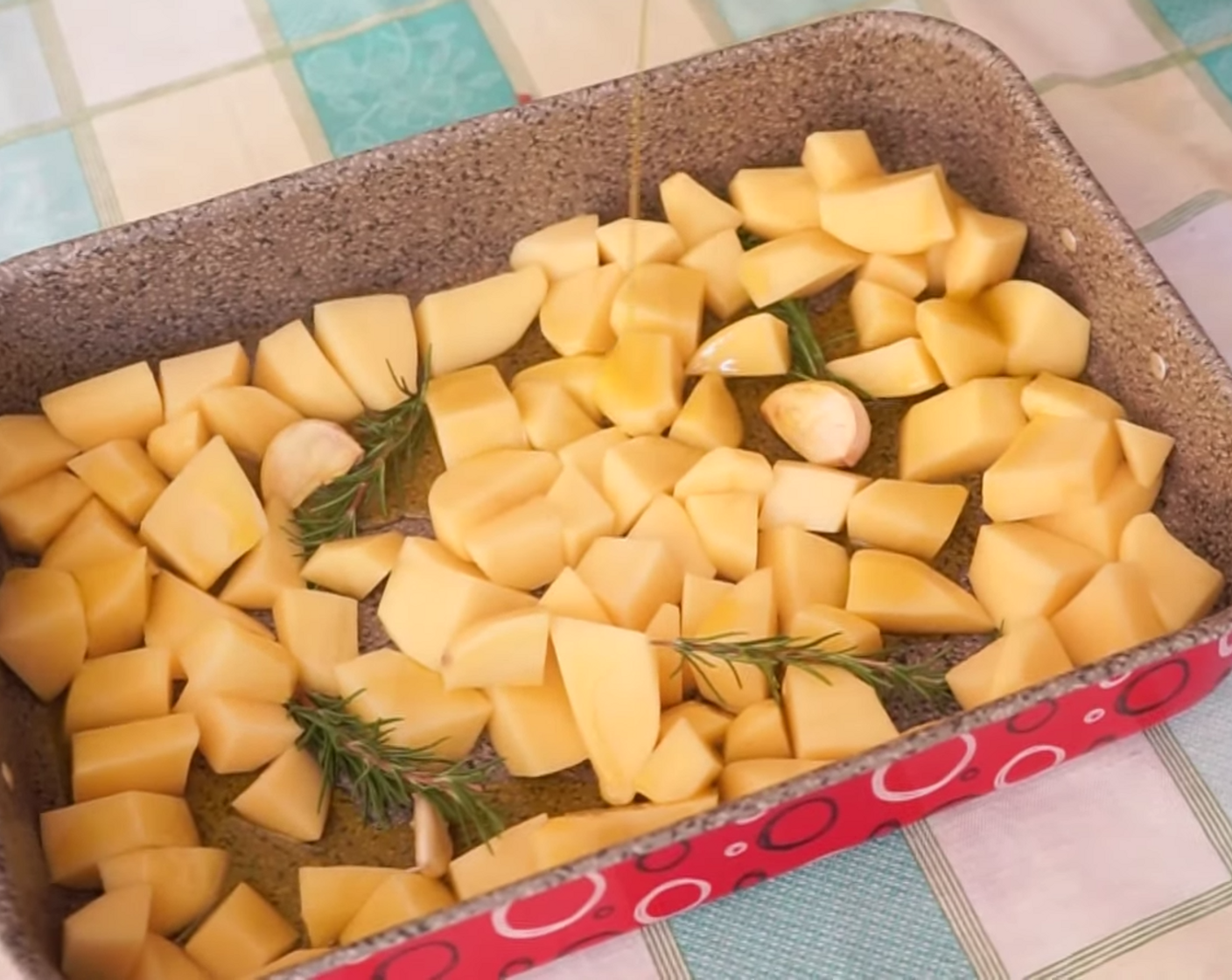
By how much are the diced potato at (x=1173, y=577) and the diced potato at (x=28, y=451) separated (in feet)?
2.32

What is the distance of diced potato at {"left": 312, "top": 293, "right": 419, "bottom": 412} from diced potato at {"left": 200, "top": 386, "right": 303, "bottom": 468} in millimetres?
51

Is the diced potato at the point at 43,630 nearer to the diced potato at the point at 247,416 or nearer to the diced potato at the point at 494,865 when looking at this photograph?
the diced potato at the point at 247,416

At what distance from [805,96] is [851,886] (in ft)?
1.90

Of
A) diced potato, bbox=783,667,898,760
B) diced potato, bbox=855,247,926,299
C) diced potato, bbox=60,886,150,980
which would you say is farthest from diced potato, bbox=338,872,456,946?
diced potato, bbox=855,247,926,299

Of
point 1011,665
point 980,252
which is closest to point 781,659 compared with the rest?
point 1011,665

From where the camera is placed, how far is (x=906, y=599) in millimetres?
921

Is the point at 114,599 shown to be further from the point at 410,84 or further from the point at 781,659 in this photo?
the point at 410,84

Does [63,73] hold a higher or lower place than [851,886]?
higher

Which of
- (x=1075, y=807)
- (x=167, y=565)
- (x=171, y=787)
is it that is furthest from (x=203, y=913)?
(x=1075, y=807)

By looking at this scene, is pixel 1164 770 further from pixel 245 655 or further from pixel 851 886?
pixel 245 655

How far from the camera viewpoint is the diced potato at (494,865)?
32.1 inches

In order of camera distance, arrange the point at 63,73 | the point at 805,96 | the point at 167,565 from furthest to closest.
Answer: the point at 63,73
the point at 805,96
the point at 167,565

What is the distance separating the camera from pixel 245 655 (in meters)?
0.90

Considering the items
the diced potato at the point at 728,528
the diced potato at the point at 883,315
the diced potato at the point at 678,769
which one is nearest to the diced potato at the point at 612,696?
the diced potato at the point at 678,769
